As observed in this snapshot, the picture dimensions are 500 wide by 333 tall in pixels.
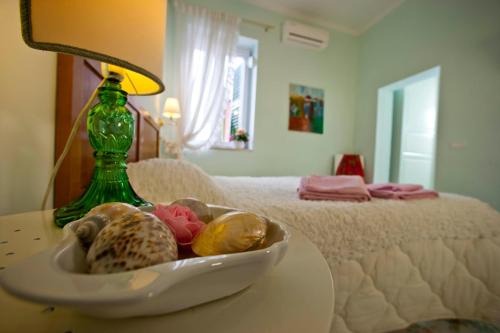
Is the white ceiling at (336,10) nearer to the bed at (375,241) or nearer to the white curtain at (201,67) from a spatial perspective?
the white curtain at (201,67)

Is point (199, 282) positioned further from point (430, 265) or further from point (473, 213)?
point (473, 213)

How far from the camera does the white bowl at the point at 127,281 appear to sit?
127 mm

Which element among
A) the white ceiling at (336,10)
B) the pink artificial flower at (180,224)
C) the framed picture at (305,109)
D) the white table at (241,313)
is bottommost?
the white table at (241,313)

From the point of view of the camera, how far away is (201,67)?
2.47 m

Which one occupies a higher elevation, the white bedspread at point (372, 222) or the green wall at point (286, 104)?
the green wall at point (286, 104)

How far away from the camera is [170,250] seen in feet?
0.65

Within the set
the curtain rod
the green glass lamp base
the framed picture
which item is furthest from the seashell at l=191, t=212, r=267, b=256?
the curtain rod

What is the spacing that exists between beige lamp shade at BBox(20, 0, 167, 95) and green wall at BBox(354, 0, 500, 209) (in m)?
2.41

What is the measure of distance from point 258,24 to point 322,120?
4.79 ft

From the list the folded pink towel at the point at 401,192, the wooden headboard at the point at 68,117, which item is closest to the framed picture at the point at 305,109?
the folded pink towel at the point at 401,192

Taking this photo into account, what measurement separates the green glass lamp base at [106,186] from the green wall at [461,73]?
7.94 feet

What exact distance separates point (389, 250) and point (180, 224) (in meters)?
0.81

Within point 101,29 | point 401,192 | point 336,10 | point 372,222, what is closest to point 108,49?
point 101,29

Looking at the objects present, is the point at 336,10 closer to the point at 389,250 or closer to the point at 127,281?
the point at 389,250
